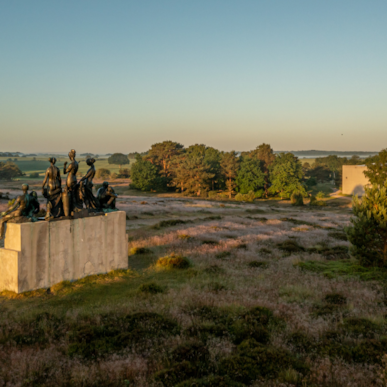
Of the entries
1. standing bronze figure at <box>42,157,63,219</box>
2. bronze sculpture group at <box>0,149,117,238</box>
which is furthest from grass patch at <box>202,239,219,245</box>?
standing bronze figure at <box>42,157,63,219</box>

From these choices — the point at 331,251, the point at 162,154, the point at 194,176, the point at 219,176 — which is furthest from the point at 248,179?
the point at 331,251

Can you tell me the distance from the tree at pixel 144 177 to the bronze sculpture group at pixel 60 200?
7638 centimetres

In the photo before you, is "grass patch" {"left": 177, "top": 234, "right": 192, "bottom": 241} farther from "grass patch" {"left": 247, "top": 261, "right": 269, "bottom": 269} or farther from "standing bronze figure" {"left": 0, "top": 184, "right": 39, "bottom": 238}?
"standing bronze figure" {"left": 0, "top": 184, "right": 39, "bottom": 238}

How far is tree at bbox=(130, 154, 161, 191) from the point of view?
298 ft

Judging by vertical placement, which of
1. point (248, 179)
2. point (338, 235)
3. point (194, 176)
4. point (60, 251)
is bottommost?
point (338, 235)

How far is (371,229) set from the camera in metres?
15.2

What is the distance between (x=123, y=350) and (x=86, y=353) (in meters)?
0.91

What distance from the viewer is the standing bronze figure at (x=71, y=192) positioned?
13416 millimetres

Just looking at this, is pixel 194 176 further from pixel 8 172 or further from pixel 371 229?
pixel 8 172

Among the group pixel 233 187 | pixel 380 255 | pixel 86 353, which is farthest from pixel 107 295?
pixel 233 187

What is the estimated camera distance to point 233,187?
87438mm

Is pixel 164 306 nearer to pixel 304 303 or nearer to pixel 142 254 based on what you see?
pixel 304 303

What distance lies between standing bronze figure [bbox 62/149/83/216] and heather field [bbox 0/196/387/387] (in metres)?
3.14

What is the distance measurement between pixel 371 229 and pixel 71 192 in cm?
1403
